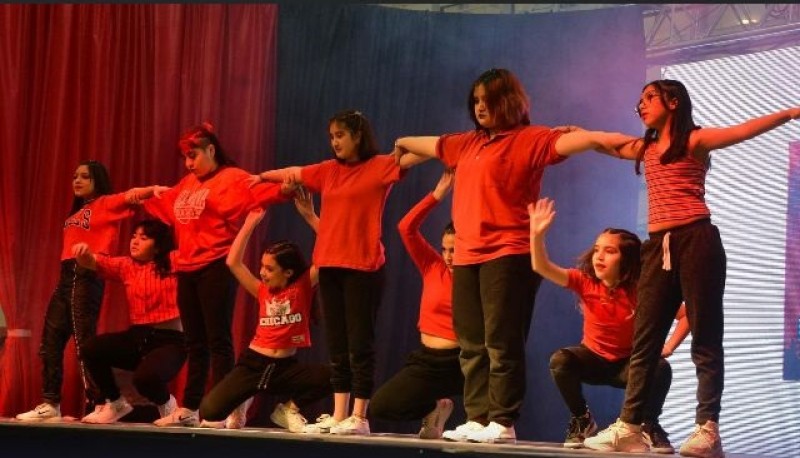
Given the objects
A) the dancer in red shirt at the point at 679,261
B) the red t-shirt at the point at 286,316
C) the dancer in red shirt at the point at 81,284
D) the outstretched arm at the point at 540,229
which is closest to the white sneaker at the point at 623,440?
the dancer in red shirt at the point at 679,261

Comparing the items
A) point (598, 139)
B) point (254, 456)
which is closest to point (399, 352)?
point (254, 456)

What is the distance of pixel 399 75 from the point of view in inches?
230

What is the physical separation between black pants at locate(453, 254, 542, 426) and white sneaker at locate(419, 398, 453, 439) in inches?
21.6

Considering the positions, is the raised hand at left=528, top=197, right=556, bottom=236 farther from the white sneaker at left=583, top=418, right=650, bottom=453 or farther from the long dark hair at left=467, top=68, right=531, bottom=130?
the white sneaker at left=583, top=418, right=650, bottom=453

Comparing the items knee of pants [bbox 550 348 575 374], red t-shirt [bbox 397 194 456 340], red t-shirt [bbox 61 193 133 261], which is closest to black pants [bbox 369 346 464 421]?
red t-shirt [bbox 397 194 456 340]

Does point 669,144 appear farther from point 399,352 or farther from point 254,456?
point 399,352

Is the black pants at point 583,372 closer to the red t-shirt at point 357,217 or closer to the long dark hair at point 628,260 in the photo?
the long dark hair at point 628,260

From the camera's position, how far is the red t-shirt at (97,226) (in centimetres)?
521

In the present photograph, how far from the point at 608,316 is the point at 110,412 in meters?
2.20

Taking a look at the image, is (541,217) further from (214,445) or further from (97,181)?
(97,181)

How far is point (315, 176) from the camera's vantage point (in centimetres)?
464

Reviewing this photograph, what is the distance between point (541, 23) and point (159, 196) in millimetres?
2032

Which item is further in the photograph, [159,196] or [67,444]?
[159,196]

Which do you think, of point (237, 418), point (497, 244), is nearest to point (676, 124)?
point (497, 244)
